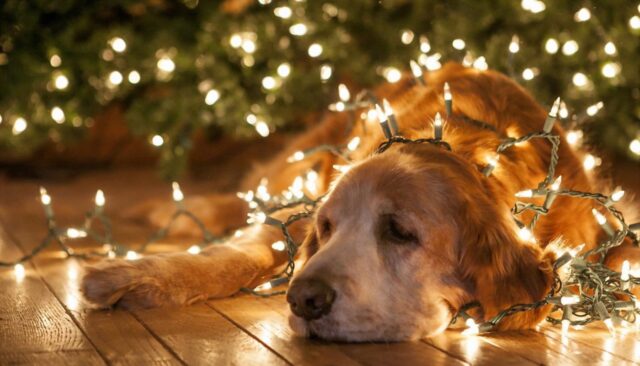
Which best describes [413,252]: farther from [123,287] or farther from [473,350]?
[123,287]

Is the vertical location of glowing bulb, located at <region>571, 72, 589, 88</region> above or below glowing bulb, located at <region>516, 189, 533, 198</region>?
above

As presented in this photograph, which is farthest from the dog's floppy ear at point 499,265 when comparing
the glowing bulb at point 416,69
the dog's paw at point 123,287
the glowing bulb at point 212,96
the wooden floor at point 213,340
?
the glowing bulb at point 212,96

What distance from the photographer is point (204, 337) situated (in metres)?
2.29

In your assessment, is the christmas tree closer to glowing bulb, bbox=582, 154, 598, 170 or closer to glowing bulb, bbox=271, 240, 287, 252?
glowing bulb, bbox=582, 154, 598, 170

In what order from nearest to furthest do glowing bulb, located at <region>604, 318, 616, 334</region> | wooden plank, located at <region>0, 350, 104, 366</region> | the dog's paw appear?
wooden plank, located at <region>0, 350, 104, 366</region> → glowing bulb, located at <region>604, 318, 616, 334</region> → the dog's paw

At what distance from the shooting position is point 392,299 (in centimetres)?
226

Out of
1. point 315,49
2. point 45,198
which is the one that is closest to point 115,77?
point 315,49

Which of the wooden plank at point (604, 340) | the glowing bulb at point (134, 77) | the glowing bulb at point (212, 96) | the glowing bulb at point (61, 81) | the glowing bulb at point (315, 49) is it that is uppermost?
the glowing bulb at point (315, 49)

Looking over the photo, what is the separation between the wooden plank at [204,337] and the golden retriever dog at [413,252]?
4.0 inches

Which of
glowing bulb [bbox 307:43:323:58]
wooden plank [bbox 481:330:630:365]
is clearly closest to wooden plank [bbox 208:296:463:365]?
wooden plank [bbox 481:330:630:365]

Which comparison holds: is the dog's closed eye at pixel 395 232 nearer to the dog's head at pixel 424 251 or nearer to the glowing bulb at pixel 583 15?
the dog's head at pixel 424 251

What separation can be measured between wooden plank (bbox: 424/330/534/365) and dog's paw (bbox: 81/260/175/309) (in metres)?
0.80

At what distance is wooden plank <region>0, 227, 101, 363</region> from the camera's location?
2.09m

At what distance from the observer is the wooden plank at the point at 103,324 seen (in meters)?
2.08
